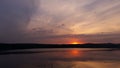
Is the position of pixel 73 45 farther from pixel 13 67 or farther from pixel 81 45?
pixel 13 67

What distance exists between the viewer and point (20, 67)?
1169 inches

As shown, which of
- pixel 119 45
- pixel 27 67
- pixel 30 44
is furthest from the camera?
pixel 119 45

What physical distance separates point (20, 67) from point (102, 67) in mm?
9382

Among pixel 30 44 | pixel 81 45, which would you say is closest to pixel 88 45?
pixel 81 45

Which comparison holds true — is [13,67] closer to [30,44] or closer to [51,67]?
[51,67]

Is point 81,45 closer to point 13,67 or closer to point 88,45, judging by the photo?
point 88,45

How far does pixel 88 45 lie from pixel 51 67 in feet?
430

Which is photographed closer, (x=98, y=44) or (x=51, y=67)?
(x=51, y=67)

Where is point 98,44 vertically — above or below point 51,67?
above

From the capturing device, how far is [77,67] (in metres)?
30.2

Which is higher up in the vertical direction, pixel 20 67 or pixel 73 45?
pixel 73 45

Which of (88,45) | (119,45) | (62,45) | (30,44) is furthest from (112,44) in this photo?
(30,44)

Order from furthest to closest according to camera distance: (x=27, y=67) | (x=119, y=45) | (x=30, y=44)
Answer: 1. (x=119, y=45)
2. (x=30, y=44)
3. (x=27, y=67)

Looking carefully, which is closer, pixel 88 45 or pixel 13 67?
pixel 13 67
